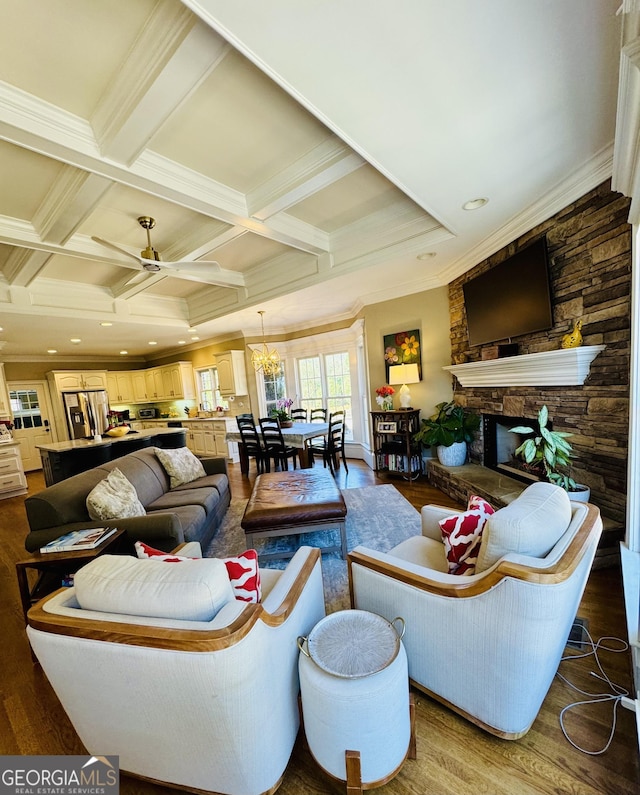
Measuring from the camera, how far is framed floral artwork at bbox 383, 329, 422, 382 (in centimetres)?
461

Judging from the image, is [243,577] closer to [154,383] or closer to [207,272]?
[207,272]

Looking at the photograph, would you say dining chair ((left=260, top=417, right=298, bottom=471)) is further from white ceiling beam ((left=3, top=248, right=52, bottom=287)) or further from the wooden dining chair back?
white ceiling beam ((left=3, top=248, right=52, bottom=287))

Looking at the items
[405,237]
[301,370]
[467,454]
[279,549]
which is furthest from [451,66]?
[301,370]

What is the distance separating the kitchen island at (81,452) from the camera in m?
4.55

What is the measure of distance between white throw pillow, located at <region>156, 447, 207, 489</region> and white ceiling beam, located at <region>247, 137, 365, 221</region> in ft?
8.59

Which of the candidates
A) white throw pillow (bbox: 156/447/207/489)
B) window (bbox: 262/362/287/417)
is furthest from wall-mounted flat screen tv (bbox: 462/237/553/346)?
window (bbox: 262/362/287/417)

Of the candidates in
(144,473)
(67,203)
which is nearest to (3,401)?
(144,473)

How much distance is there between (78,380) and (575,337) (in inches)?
383

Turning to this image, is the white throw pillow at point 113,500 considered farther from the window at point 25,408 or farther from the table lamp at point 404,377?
the window at point 25,408

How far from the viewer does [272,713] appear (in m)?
1.05

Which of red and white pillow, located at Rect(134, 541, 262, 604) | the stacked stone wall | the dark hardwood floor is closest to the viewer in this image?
the dark hardwood floor

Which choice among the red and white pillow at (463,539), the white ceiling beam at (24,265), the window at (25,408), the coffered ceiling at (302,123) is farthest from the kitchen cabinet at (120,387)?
the red and white pillow at (463,539)

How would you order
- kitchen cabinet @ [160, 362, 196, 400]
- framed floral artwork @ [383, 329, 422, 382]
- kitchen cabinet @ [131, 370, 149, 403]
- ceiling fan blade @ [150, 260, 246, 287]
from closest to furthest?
ceiling fan blade @ [150, 260, 246, 287]
framed floral artwork @ [383, 329, 422, 382]
kitchen cabinet @ [160, 362, 196, 400]
kitchen cabinet @ [131, 370, 149, 403]

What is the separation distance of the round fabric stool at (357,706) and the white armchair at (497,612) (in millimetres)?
237
